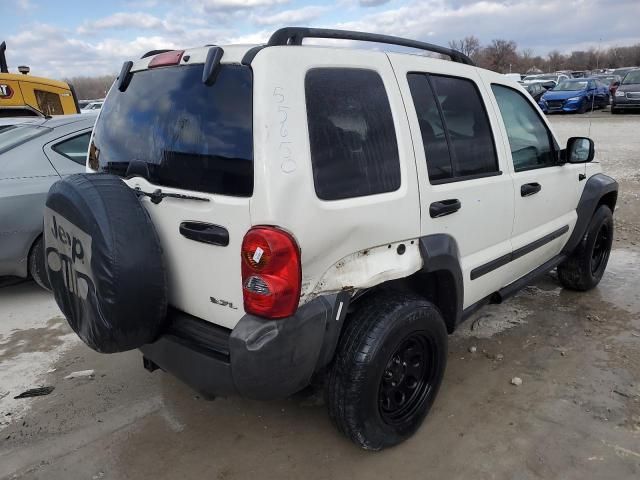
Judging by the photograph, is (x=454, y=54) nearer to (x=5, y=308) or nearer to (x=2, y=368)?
(x=2, y=368)

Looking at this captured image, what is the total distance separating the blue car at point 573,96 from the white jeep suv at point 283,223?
2201 cm

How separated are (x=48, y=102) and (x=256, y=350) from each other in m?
8.71

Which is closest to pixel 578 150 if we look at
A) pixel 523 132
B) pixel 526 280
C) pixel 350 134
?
pixel 523 132

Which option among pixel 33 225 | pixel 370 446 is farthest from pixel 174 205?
pixel 33 225

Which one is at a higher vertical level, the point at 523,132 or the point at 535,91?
the point at 523,132

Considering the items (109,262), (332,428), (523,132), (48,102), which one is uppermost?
(48,102)

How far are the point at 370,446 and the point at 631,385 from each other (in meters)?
1.72

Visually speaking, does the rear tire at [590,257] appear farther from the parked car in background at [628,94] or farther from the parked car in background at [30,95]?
the parked car in background at [628,94]

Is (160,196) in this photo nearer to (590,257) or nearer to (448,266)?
(448,266)

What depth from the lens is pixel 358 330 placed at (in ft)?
7.74

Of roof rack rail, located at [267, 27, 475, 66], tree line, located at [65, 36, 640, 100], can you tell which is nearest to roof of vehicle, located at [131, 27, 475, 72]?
roof rack rail, located at [267, 27, 475, 66]

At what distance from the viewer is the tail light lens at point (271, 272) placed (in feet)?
6.40

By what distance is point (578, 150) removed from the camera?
12.0 ft

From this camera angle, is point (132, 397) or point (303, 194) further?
point (132, 397)
